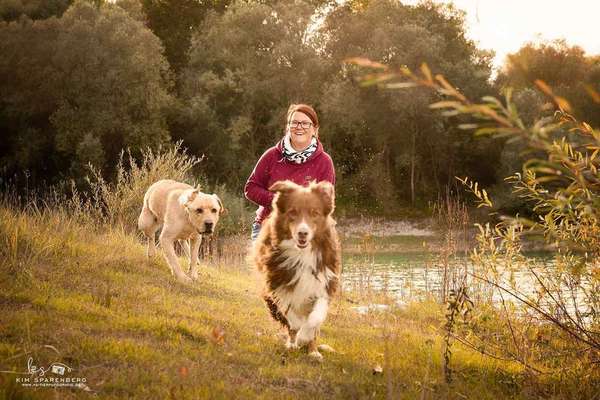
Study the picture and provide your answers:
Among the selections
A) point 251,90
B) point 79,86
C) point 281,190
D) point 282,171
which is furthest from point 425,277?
point 251,90

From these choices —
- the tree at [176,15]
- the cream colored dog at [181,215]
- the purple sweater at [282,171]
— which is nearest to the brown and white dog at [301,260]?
the purple sweater at [282,171]

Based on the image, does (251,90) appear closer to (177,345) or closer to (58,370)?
(177,345)

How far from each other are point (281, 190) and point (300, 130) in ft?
4.45

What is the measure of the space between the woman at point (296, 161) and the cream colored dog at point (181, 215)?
8.43ft

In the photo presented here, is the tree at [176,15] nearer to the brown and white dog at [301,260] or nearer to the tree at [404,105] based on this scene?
the tree at [404,105]

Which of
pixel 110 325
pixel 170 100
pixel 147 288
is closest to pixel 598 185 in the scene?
pixel 110 325

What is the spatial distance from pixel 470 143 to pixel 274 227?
113 feet

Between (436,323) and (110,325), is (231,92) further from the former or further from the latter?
(110,325)

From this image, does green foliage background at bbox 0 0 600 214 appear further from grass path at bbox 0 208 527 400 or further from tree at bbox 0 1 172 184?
grass path at bbox 0 208 527 400

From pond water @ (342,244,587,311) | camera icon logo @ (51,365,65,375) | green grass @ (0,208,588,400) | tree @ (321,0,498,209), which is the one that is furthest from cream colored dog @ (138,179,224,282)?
tree @ (321,0,498,209)

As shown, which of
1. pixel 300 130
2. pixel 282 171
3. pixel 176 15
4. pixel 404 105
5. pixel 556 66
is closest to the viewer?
pixel 300 130

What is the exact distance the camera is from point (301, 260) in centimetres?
588

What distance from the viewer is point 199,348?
18.2ft

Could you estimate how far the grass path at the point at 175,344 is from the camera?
4484 millimetres
